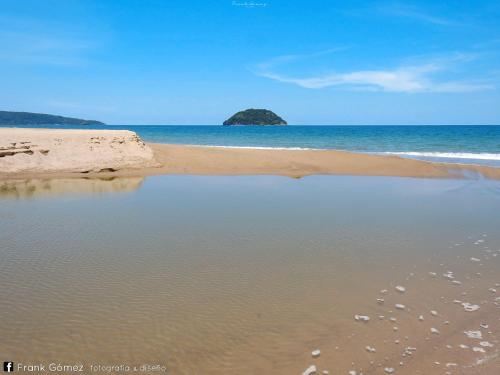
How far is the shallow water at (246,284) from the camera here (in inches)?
145

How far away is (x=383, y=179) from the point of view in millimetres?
15164

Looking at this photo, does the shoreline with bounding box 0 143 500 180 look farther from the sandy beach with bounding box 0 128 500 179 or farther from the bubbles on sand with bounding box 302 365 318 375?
the bubbles on sand with bounding box 302 365 318 375

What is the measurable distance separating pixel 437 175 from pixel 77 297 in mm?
15659

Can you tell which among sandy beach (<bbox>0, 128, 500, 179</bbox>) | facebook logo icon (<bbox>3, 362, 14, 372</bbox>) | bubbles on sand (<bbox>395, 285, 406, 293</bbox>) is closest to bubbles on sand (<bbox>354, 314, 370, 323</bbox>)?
bubbles on sand (<bbox>395, 285, 406, 293</bbox>)

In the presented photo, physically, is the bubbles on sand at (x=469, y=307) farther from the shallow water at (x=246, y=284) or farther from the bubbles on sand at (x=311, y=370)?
the bubbles on sand at (x=311, y=370)

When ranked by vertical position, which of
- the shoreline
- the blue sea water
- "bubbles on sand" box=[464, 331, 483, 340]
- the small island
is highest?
the small island

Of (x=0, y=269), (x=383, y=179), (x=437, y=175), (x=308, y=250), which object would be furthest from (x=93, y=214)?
(x=437, y=175)

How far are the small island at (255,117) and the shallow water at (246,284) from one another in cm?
18229

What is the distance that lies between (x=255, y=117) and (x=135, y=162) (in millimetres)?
175400

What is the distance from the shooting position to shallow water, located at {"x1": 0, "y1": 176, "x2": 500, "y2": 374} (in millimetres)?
3680

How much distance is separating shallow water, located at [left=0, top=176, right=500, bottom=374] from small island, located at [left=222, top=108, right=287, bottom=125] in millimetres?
182293

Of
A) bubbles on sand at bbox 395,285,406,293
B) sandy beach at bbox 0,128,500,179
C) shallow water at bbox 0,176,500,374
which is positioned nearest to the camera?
shallow water at bbox 0,176,500,374

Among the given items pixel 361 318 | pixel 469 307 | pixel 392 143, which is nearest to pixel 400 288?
pixel 469 307

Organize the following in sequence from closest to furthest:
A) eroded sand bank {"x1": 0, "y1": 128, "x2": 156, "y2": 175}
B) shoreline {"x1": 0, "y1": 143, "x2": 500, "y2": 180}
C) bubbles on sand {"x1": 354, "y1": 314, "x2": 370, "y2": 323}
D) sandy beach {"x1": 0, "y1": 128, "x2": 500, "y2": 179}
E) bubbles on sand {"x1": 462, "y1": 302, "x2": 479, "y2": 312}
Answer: bubbles on sand {"x1": 354, "y1": 314, "x2": 370, "y2": 323}, bubbles on sand {"x1": 462, "y1": 302, "x2": 479, "y2": 312}, eroded sand bank {"x1": 0, "y1": 128, "x2": 156, "y2": 175}, sandy beach {"x1": 0, "y1": 128, "x2": 500, "y2": 179}, shoreline {"x1": 0, "y1": 143, "x2": 500, "y2": 180}
